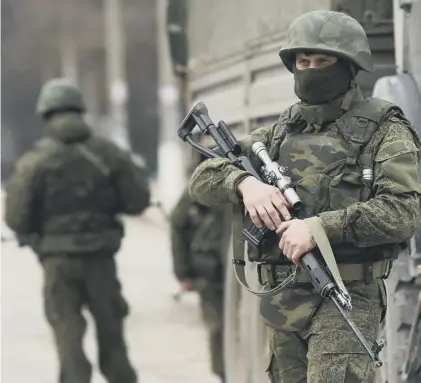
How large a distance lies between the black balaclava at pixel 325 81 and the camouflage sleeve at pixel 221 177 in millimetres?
269

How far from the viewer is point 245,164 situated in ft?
12.4

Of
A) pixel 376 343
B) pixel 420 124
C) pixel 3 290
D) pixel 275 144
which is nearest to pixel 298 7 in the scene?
pixel 420 124

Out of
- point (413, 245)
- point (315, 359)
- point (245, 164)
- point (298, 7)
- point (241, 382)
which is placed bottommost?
point (241, 382)

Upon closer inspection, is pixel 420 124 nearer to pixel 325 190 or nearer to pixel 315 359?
pixel 325 190

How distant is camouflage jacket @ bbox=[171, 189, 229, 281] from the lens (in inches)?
264

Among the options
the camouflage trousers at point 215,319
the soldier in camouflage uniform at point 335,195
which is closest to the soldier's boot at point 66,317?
the camouflage trousers at point 215,319

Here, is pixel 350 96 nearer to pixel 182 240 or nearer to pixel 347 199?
pixel 347 199

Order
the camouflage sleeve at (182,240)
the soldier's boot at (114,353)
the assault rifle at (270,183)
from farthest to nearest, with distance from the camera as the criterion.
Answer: the camouflage sleeve at (182,240) → the soldier's boot at (114,353) → the assault rifle at (270,183)

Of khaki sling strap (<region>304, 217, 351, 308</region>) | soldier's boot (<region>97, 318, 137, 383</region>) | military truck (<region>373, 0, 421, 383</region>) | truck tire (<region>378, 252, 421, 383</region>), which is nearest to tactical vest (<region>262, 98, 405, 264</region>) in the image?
khaki sling strap (<region>304, 217, 351, 308</region>)

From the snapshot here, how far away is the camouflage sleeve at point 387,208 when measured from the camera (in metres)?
3.46

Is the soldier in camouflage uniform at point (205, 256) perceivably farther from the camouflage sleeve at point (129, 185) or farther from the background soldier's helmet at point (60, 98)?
the background soldier's helmet at point (60, 98)

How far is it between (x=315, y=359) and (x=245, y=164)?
2.04 feet

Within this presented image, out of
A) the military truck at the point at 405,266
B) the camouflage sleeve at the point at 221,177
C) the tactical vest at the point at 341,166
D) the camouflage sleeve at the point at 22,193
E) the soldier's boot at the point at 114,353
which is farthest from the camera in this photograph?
the soldier's boot at the point at 114,353

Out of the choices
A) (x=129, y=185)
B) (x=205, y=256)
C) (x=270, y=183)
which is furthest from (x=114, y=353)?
(x=270, y=183)
